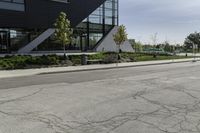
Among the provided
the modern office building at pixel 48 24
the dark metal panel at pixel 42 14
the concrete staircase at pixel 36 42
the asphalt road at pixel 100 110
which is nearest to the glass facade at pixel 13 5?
the modern office building at pixel 48 24

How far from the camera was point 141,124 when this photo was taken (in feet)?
26.5

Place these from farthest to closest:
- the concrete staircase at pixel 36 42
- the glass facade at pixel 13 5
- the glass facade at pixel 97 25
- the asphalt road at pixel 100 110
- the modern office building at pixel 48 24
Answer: the glass facade at pixel 97 25
the concrete staircase at pixel 36 42
the modern office building at pixel 48 24
the glass facade at pixel 13 5
the asphalt road at pixel 100 110

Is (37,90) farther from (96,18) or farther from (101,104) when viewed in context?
(96,18)

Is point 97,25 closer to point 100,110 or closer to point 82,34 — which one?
point 82,34

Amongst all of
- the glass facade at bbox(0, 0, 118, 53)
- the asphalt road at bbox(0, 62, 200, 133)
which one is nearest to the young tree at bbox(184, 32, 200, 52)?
the glass facade at bbox(0, 0, 118, 53)

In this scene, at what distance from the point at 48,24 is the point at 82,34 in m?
7.52

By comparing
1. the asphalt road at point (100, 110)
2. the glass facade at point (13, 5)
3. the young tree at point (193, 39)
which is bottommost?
the asphalt road at point (100, 110)

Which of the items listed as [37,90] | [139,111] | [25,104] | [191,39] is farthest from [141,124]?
[191,39]

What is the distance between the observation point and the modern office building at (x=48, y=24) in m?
43.9

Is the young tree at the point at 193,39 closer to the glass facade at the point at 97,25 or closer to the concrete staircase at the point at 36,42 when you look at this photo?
the glass facade at the point at 97,25

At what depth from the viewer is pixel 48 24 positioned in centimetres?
4762

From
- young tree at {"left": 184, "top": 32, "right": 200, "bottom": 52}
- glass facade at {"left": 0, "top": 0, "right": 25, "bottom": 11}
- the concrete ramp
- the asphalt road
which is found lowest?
the asphalt road

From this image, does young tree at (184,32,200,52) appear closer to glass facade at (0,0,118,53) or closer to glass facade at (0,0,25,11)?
glass facade at (0,0,118,53)

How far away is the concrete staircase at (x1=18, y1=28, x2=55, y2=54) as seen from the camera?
148 ft
